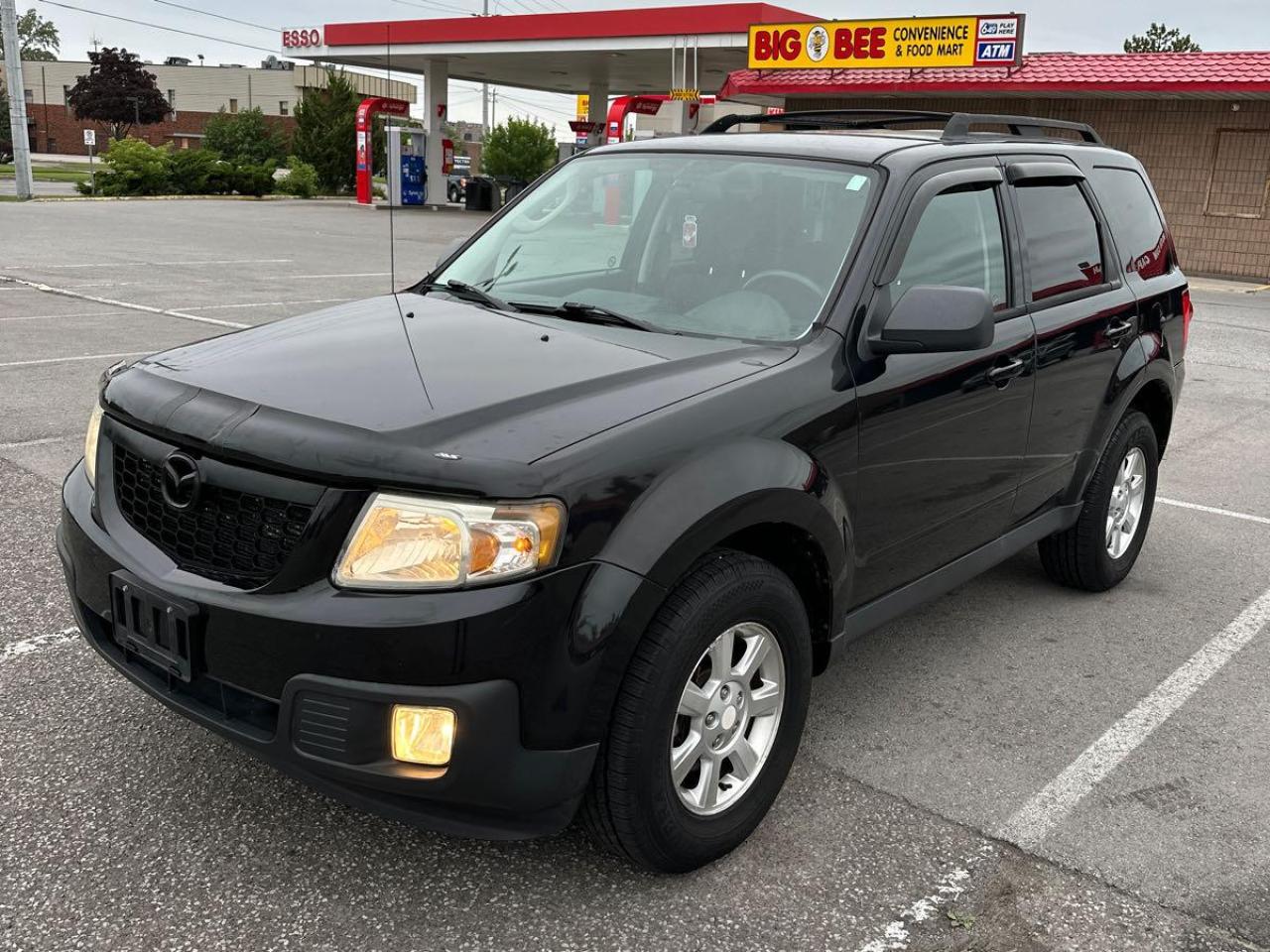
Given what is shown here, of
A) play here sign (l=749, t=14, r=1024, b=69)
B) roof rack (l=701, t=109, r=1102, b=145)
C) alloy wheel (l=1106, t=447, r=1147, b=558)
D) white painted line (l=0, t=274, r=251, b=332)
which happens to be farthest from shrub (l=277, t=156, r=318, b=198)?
alloy wheel (l=1106, t=447, r=1147, b=558)

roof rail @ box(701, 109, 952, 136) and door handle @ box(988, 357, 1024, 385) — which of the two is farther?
roof rail @ box(701, 109, 952, 136)

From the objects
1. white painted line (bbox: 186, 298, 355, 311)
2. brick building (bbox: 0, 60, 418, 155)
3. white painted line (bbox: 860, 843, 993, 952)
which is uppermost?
brick building (bbox: 0, 60, 418, 155)

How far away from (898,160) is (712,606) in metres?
→ 1.74

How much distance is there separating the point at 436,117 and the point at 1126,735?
35754mm

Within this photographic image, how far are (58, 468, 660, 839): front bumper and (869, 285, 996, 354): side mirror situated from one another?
1.20 metres

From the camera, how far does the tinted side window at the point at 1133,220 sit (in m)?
4.82

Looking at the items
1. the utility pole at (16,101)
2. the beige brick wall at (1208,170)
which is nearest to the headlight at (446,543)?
the beige brick wall at (1208,170)

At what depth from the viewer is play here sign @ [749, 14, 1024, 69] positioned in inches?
933

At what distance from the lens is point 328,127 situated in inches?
1679

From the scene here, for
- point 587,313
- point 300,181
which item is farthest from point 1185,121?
point 300,181

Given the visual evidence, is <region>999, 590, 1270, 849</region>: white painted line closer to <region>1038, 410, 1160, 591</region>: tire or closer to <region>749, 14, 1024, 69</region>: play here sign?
<region>1038, 410, 1160, 591</region>: tire

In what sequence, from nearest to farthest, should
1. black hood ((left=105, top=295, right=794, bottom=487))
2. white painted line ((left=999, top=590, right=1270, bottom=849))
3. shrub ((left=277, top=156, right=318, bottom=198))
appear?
1. black hood ((left=105, top=295, right=794, bottom=487))
2. white painted line ((left=999, top=590, right=1270, bottom=849))
3. shrub ((left=277, top=156, right=318, bottom=198))

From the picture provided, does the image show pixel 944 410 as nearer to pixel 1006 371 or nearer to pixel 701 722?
pixel 1006 371

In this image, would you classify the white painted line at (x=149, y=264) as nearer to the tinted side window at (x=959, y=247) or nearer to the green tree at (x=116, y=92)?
the tinted side window at (x=959, y=247)
